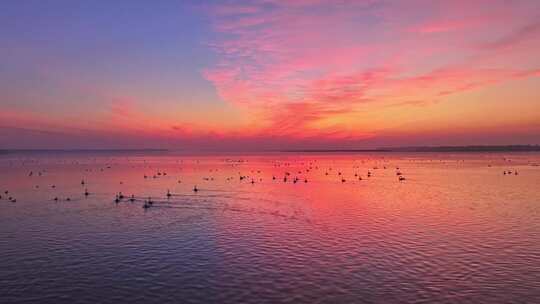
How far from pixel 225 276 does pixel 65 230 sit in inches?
657

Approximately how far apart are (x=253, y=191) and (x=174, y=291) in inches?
1508

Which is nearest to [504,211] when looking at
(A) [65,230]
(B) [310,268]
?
(B) [310,268]

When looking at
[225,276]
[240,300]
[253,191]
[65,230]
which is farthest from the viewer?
[253,191]

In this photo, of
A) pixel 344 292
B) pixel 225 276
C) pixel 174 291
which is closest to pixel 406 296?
pixel 344 292

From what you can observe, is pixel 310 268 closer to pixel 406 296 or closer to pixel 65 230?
pixel 406 296

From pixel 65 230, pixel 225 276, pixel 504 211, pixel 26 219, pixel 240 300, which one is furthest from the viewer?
pixel 504 211

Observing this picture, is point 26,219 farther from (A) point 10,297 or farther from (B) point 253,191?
(B) point 253,191

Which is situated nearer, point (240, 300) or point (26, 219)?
point (240, 300)

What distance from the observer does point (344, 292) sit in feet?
58.7

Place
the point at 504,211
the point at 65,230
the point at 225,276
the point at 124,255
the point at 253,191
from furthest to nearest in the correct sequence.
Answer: the point at 253,191 < the point at 504,211 < the point at 65,230 < the point at 124,255 < the point at 225,276

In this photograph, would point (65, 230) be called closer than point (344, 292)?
No

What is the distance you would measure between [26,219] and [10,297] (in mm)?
20053

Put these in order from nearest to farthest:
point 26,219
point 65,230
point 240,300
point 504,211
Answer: point 240,300 < point 65,230 < point 26,219 < point 504,211

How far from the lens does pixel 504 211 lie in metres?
38.1
